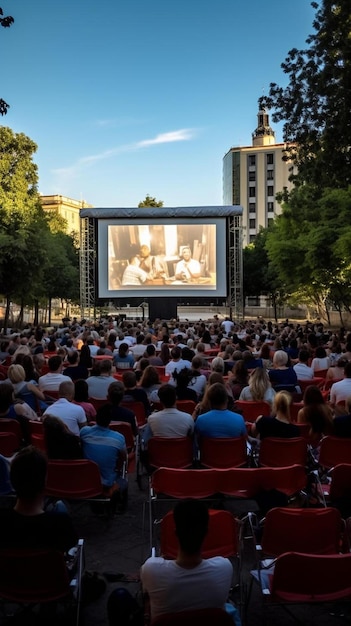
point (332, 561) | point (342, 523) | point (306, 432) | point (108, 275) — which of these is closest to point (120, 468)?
point (306, 432)

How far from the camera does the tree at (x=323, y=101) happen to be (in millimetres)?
11988

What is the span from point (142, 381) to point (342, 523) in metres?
4.41

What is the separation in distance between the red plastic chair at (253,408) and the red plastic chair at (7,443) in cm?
265

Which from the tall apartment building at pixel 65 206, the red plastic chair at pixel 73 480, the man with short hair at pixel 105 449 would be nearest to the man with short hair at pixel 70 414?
the man with short hair at pixel 105 449

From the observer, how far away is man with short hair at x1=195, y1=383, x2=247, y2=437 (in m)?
5.33

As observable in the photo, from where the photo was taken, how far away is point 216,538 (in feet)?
11.1

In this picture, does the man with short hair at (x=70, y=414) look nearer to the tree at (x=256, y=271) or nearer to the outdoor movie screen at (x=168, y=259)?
the outdoor movie screen at (x=168, y=259)

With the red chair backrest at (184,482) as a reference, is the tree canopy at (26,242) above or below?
above

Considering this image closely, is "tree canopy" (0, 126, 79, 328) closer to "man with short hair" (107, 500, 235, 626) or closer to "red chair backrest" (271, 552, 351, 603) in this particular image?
"red chair backrest" (271, 552, 351, 603)

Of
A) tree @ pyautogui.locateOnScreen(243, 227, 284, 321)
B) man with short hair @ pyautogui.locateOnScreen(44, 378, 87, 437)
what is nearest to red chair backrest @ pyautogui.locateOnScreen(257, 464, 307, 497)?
man with short hair @ pyautogui.locateOnScreen(44, 378, 87, 437)

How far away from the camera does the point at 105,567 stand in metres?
4.18

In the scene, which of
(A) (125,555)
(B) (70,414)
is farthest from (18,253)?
(A) (125,555)

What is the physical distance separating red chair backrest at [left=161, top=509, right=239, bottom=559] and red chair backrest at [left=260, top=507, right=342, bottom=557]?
0.62 feet

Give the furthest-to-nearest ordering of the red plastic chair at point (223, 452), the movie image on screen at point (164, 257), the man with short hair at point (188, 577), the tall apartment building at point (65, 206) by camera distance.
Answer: the tall apartment building at point (65, 206)
the movie image on screen at point (164, 257)
the red plastic chair at point (223, 452)
the man with short hair at point (188, 577)
